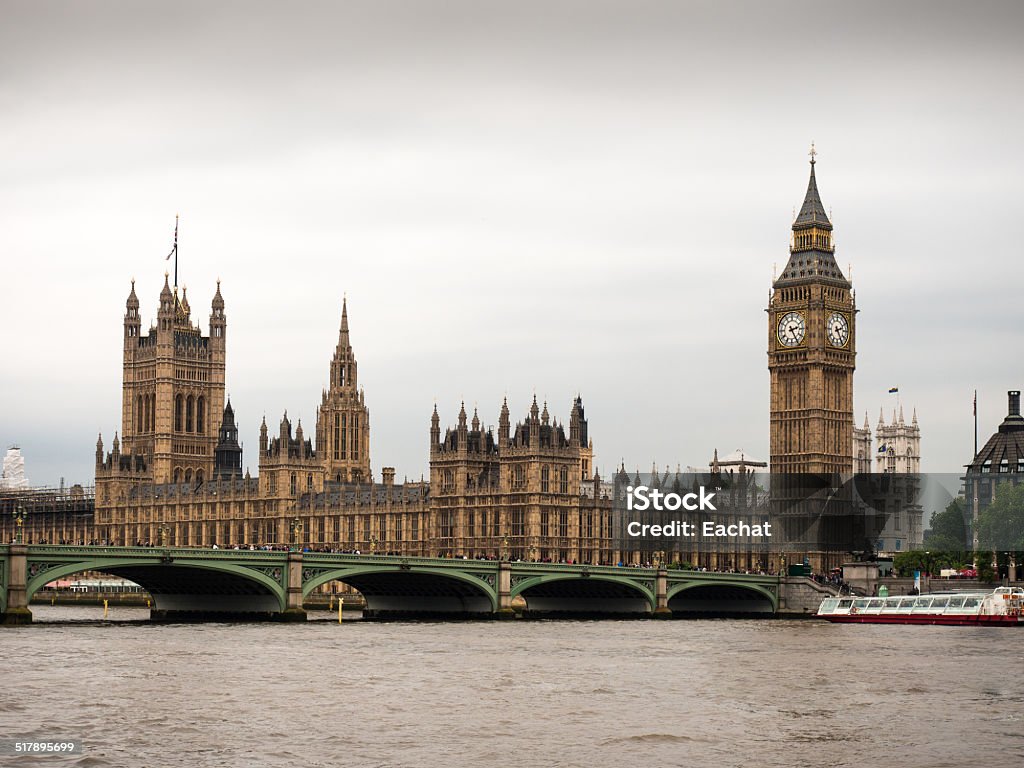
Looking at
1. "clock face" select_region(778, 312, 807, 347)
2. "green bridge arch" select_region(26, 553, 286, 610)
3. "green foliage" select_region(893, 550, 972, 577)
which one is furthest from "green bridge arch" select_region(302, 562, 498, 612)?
"clock face" select_region(778, 312, 807, 347)

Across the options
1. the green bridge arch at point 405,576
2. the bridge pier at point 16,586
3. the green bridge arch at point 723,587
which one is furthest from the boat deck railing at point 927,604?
the bridge pier at point 16,586

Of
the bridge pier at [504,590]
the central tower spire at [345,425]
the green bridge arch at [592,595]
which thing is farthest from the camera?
the central tower spire at [345,425]

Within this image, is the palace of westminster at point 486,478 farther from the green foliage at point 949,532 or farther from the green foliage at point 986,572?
the green foliage at point 986,572

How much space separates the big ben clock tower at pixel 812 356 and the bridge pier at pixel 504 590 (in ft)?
177

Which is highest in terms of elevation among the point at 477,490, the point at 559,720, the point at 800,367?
the point at 800,367

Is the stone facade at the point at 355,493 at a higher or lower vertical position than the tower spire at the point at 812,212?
lower

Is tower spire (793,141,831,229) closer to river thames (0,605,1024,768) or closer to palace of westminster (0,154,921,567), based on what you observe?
palace of westminster (0,154,921,567)

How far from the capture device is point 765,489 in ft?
536

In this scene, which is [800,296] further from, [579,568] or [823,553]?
[579,568]

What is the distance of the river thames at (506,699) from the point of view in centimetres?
4572

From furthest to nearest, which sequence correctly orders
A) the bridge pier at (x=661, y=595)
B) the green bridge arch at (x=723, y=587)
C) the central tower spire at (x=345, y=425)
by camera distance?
the central tower spire at (x=345, y=425) → the green bridge arch at (x=723, y=587) → the bridge pier at (x=661, y=595)

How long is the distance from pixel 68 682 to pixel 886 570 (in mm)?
97195

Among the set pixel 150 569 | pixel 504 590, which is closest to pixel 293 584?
pixel 150 569

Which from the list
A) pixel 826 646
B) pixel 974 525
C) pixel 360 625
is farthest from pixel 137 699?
pixel 974 525
